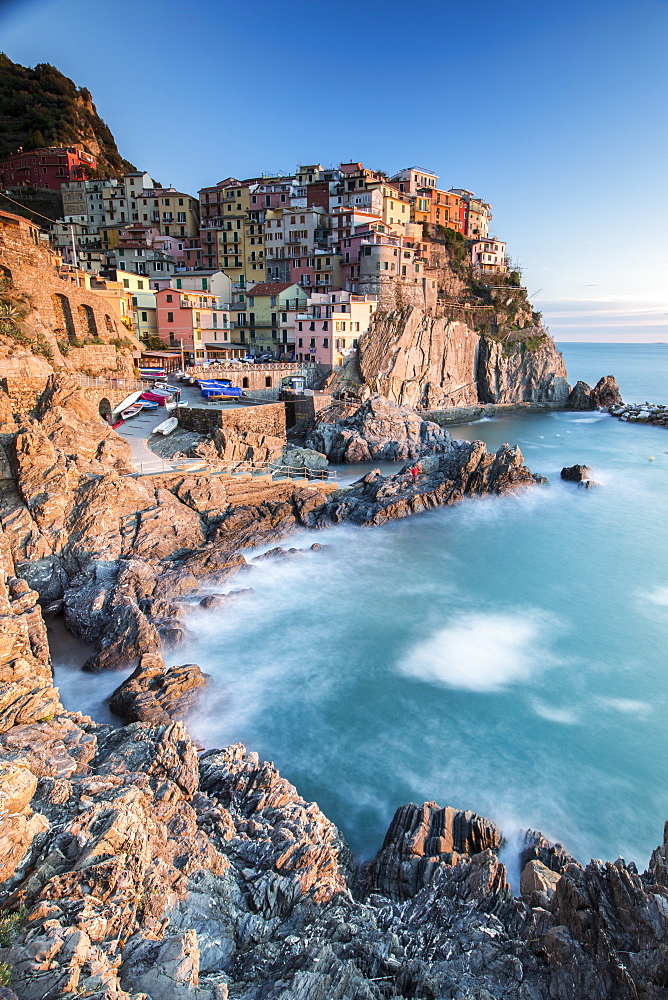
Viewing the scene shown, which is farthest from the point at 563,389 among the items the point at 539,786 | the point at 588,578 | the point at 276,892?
the point at 276,892

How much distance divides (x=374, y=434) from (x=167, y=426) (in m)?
13.7

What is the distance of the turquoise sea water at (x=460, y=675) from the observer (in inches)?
444

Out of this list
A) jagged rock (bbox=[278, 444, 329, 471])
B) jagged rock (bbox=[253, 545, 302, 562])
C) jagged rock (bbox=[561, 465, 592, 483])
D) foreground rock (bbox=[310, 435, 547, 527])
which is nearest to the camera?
jagged rock (bbox=[253, 545, 302, 562])

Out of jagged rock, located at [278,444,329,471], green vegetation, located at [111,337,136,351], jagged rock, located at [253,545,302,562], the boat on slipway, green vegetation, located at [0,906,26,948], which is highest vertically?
green vegetation, located at [111,337,136,351]

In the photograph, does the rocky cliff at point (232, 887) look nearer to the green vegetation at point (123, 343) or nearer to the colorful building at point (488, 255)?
the green vegetation at point (123, 343)

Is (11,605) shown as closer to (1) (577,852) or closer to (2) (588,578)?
(1) (577,852)

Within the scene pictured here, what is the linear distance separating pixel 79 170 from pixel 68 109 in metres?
13.7

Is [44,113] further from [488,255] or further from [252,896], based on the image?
[252,896]

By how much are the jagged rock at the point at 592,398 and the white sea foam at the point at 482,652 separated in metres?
51.2

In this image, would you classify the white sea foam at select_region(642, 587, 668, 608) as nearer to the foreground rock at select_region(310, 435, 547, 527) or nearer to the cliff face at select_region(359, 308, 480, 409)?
the foreground rock at select_region(310, 435, 547, 527)

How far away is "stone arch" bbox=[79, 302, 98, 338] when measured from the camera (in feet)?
107

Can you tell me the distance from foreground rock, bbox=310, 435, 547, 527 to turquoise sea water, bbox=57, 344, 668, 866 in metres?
1.02

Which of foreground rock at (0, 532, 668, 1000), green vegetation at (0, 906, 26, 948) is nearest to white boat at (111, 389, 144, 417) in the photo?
foreground rock at (0, 532, 668, 1000)

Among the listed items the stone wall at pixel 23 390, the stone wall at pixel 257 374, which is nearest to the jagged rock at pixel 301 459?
the stone wall at pixel 257 374
